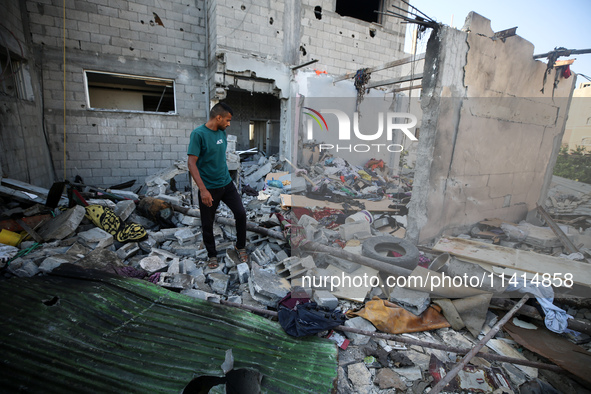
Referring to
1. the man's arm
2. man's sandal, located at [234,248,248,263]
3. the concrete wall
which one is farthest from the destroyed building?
the concrete wall

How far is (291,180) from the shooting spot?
26.4ft

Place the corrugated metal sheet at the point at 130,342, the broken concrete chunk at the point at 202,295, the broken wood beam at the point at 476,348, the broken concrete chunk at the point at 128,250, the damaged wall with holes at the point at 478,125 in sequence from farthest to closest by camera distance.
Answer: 1. the damaged wall with holes at the point at 478,125
2. the broken concrete chunk at the point at 128,250
3. the broken concrete chunk at the point at 202,295
4. the broken wood beam at the point at 476,348
5. the corrugated metal sheet at the point at 130,342

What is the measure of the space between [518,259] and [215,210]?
3.98 meters

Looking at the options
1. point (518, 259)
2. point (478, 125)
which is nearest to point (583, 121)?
point (478, 125)

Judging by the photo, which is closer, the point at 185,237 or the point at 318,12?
the point at 185,237

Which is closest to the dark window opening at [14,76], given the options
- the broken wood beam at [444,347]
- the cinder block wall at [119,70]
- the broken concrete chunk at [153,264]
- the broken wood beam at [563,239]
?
the cinder block wall at [119,70]

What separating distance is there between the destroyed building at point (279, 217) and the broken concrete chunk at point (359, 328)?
0.06 feet

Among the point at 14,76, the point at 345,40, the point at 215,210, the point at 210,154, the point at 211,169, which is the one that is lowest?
the point at 215,210

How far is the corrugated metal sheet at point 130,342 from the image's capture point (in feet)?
5.25

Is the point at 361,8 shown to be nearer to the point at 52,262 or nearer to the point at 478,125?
the point at 478,125

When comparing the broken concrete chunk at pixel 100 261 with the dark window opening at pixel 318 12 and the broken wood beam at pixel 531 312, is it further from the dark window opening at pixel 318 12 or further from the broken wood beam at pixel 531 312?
the dark window opening at pixel 318 12

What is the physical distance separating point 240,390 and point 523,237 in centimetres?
497

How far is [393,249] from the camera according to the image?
12.3ft

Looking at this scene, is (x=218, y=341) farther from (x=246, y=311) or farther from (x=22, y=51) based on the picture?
(x=22, y=51)
